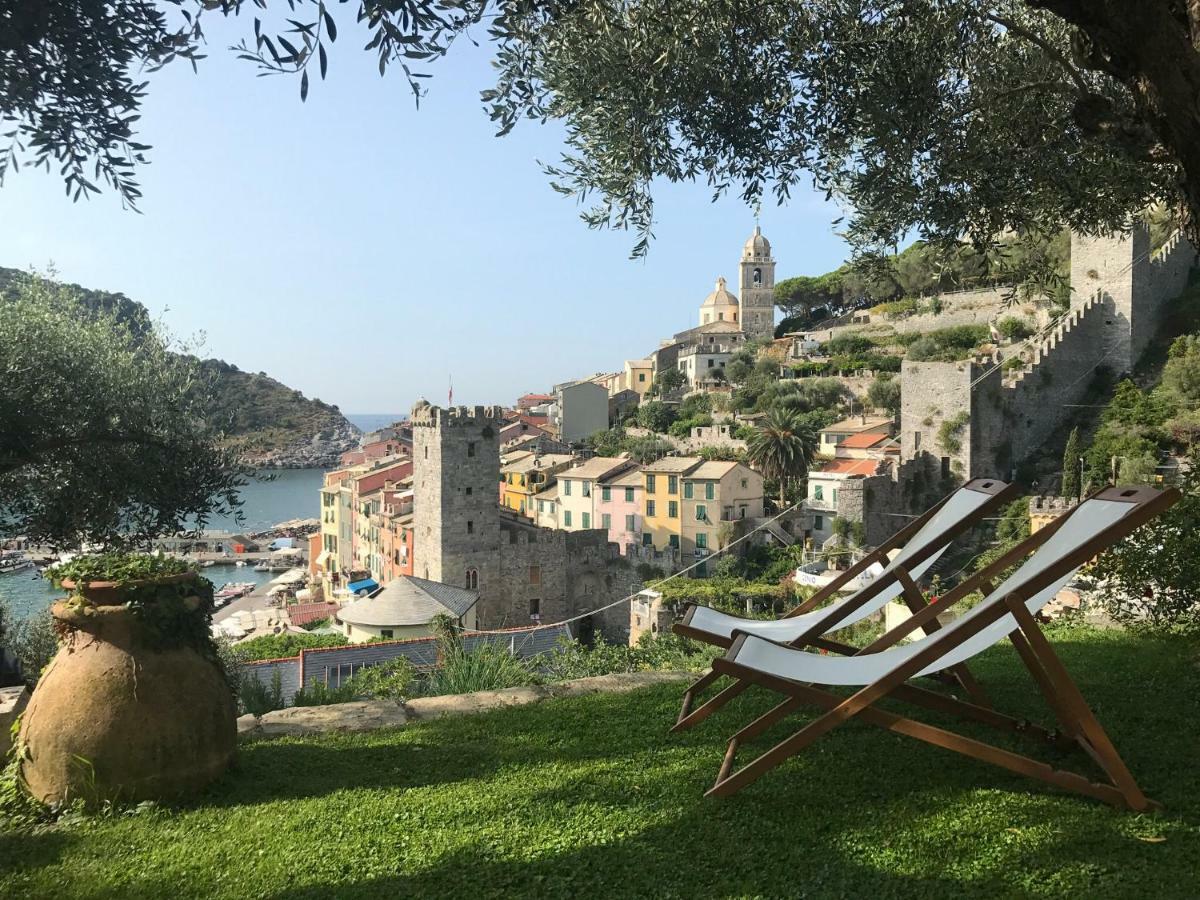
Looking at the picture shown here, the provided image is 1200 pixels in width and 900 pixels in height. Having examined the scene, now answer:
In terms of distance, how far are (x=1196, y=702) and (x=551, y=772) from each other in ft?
9.44

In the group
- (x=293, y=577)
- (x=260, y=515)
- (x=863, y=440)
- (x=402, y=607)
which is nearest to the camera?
(x=402, y=607)

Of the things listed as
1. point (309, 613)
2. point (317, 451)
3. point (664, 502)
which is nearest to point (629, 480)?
point (664, 502)

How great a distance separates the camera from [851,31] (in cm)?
478

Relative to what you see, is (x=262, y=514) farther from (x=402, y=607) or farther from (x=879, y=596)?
(x=879, y=596)

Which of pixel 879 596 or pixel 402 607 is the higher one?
pixel 879 596

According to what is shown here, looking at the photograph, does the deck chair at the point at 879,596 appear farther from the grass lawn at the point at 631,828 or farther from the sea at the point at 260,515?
the sea at the point at 260,515

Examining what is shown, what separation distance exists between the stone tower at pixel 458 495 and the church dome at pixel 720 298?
51.5 metres

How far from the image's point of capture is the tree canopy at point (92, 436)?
19.4 ft

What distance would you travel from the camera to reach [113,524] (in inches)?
248

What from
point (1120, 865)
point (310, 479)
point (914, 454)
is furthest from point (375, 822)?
point (310, 479)

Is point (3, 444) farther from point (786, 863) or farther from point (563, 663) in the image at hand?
point (786, 863)

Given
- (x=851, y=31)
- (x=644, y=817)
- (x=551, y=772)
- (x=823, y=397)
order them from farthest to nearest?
(x=823, y=397), (x=851, y=31), (x=551, y=772), (x=644, y=817)

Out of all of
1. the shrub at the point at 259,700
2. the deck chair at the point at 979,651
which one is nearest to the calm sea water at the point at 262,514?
the shrub at the point at 259,700

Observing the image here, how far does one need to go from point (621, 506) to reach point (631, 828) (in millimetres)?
31928
